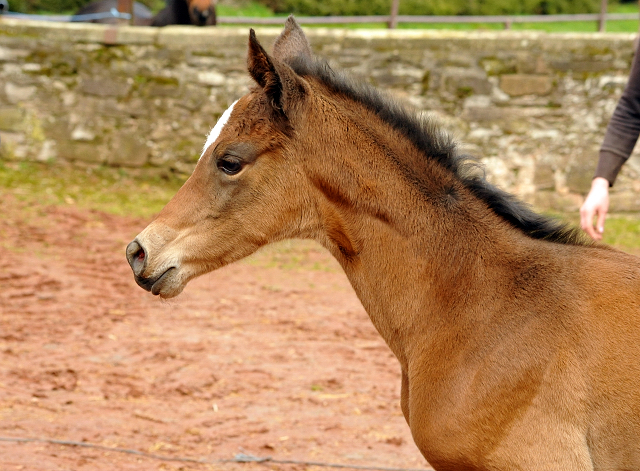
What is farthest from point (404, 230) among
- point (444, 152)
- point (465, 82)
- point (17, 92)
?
point (17, 92)

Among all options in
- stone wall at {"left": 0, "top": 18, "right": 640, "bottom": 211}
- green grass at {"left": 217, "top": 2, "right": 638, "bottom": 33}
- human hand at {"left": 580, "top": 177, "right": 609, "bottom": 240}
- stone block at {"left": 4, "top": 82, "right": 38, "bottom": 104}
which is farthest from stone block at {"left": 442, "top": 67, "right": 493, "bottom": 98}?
green grass at {"left": 217, "top": 2, "right": 638, "bottom": 33}

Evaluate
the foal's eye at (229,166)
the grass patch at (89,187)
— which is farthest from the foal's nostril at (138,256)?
the grass patch at (89,187)

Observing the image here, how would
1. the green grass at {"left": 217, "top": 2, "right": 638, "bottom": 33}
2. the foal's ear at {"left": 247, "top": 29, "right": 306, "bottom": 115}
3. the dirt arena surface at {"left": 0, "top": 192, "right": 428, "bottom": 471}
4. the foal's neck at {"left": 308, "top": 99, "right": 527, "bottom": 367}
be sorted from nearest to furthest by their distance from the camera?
1. the foal's ear at {"left": 247, "top": 29, "right": 306, "bottom": 115}
2. the foal's neck at {"left": 308, "top": 99, "right": 527, "bottom": 367}
3. the dirt arena surface at {"left": 0, "top": 192, "right": 428, "bottom": 471}
4. the green grass at {"left": 217, "top": 2, "right": 638, "bottom": 33}

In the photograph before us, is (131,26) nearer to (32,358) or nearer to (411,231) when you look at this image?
(32,358)

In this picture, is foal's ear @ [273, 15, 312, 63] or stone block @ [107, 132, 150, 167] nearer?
foal's ear @ [273, 15, 312, 63]

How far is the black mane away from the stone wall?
7.02 metres

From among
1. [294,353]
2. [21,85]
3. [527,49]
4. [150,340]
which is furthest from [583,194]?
[21,85]

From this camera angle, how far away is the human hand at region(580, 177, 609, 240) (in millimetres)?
3225

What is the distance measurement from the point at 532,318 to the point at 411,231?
53cm

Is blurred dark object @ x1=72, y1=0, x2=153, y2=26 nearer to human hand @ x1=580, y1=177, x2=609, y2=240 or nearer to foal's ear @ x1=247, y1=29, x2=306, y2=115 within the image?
foal's ear @ x1=247, y1=29, x2=306, y2=115

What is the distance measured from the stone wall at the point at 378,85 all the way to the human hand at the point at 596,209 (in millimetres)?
6520

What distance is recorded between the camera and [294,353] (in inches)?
226

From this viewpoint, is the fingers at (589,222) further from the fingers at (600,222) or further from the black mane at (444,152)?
the black mane at (444,152)

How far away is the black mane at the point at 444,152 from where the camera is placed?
8.93 feet
